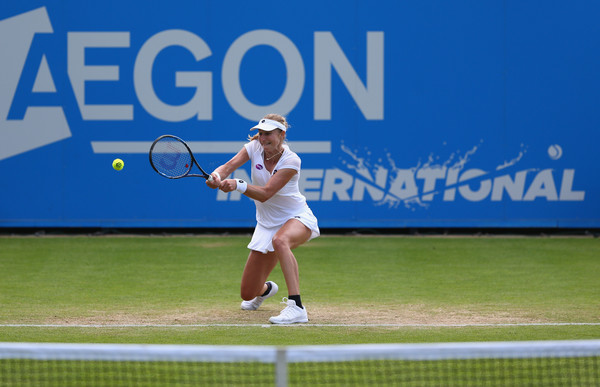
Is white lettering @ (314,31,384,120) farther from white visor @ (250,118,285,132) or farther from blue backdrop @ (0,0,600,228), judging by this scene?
white visor @ (250,118,285,132)

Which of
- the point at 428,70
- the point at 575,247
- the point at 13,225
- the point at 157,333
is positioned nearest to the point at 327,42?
the point at 428,70

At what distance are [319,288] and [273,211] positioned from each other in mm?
1931

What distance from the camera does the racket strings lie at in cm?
684

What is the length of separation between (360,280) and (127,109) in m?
5.55

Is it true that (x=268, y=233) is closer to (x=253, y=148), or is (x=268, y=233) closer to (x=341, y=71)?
(x=253, y=148)

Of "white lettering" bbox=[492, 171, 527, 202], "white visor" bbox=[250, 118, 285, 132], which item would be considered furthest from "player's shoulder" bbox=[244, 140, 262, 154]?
"white lettering" bbox=[492, 171, 527, 202]

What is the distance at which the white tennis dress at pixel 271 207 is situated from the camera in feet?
23.2

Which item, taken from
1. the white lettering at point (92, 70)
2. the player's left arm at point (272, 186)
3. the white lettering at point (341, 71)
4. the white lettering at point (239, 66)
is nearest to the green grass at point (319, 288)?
the player's left arm at point (272, 186)

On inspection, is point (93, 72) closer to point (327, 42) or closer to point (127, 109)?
point (127, 109)

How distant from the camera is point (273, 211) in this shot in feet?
23.7

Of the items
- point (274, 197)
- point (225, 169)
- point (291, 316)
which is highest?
point (225, 169)

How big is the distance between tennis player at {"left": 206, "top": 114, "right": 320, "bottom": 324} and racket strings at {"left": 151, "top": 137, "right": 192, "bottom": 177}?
10.8 inches

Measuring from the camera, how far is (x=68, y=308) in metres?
7.54

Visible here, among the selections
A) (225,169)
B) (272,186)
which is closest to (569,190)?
(272,186)
